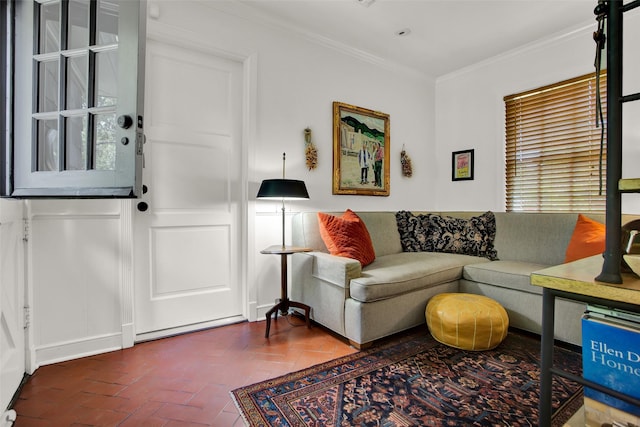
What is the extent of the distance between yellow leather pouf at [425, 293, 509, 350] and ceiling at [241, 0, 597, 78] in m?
2.45

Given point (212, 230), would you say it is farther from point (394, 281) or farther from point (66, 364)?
point (394, 281)

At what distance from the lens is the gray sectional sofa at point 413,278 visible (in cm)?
215

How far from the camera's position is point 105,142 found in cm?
149

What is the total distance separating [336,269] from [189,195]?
132cm

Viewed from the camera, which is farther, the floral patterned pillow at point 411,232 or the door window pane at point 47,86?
the floral patterned pillow at point 411,232

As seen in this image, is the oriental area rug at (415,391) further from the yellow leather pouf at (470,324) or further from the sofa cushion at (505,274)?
the sofa cushion at (505,274)

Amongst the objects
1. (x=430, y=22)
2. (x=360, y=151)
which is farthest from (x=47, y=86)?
(x=430, y=22)

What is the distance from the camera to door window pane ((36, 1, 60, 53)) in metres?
1.53

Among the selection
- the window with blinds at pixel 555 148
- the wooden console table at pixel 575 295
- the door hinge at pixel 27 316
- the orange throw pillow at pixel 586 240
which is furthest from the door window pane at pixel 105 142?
the window with blinds at pixel 555 148

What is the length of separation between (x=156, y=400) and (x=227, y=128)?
2006 mm

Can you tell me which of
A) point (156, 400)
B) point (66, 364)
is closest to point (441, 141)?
point (156, 400)

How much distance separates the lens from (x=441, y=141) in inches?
165

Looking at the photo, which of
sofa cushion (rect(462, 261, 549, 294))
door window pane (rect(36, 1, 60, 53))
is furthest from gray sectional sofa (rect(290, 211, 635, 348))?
door window pane (rect(36, 1, 60, 53))

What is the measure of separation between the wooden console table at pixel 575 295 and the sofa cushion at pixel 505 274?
159 cm
